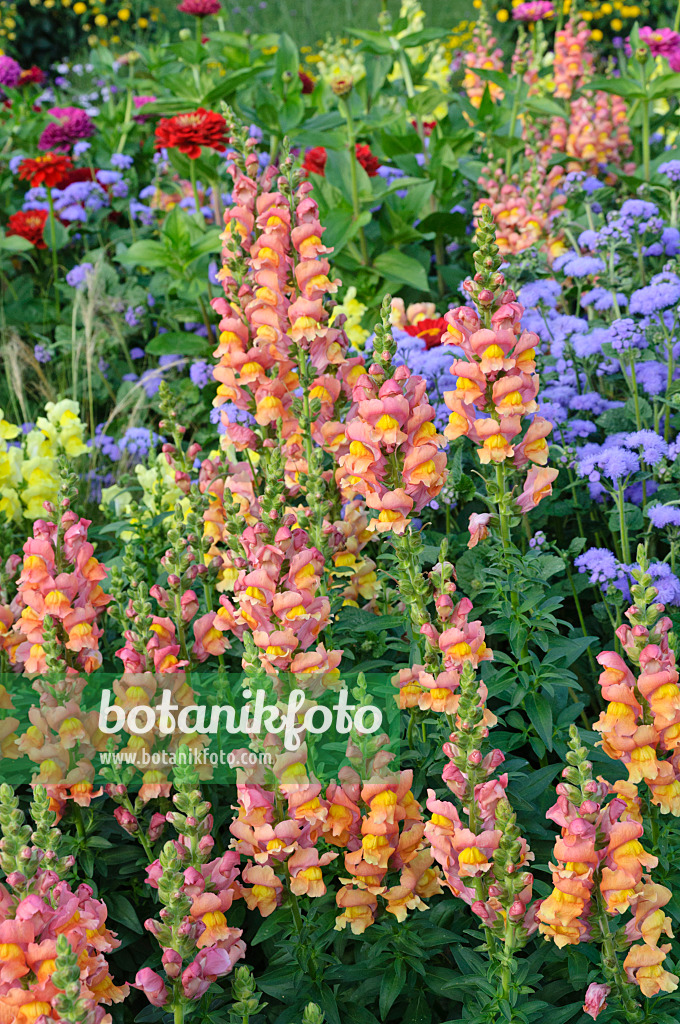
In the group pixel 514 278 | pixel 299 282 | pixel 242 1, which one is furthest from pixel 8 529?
pixel 242 1

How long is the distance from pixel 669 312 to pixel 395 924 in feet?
A: 9.01

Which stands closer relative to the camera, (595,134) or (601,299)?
(601,299)

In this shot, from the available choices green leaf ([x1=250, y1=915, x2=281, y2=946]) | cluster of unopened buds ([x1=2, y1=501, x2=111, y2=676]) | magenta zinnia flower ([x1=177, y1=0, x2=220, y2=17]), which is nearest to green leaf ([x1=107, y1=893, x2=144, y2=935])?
green leaf ([x1=250, y1=915, x2=281, y2=946])

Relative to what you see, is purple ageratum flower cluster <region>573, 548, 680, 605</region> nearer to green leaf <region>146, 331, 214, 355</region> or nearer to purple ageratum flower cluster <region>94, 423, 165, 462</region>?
purple ageratum flower cluster <region>94, 423, 165, 462</region>

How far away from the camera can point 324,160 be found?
16.3 ft

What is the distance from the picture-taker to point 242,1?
45.6ft

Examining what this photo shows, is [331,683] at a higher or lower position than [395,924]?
higher

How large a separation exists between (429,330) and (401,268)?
901mm

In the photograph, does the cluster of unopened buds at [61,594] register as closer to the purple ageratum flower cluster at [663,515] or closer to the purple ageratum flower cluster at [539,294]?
the purple ageratum flower cluster at [663,515]

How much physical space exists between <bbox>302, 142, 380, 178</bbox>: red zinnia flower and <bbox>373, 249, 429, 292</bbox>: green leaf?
0.45 meters

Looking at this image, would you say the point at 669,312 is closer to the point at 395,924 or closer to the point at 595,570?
the point at 595,570

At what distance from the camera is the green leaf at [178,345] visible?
15.4ft

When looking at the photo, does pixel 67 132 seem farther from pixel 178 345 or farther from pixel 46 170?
pixel 178 345

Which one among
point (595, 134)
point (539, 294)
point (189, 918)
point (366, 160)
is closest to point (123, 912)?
point (189, 918)
